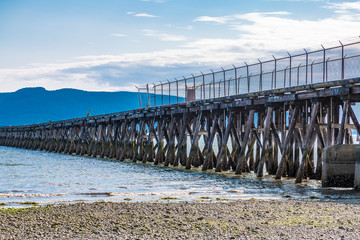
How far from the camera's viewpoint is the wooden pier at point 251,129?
20.6 metres

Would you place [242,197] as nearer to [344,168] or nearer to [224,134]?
[344,168]

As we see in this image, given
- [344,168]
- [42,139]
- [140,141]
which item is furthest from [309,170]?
[42,139]

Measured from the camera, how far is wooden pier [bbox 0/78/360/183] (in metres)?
20.6

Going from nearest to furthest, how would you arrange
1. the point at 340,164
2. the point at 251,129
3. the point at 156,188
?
the point at 340,164 → the point at 156,188 → the point at 251,129

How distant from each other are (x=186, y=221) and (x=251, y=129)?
14.9 metres

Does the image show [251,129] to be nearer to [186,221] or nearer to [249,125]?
[249,125]

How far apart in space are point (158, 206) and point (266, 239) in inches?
180

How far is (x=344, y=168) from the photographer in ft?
58.9

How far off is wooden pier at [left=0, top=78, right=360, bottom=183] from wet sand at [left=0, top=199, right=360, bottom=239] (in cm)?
626

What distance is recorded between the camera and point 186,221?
38.2 feet

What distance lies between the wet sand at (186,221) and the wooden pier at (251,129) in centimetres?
626

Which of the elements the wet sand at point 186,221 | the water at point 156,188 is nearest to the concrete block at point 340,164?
the water at point 156,188

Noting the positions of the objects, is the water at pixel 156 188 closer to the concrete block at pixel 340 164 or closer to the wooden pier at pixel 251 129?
the concrete block at pixel 340 164

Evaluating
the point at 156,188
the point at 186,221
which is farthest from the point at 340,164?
the point at 186,221
